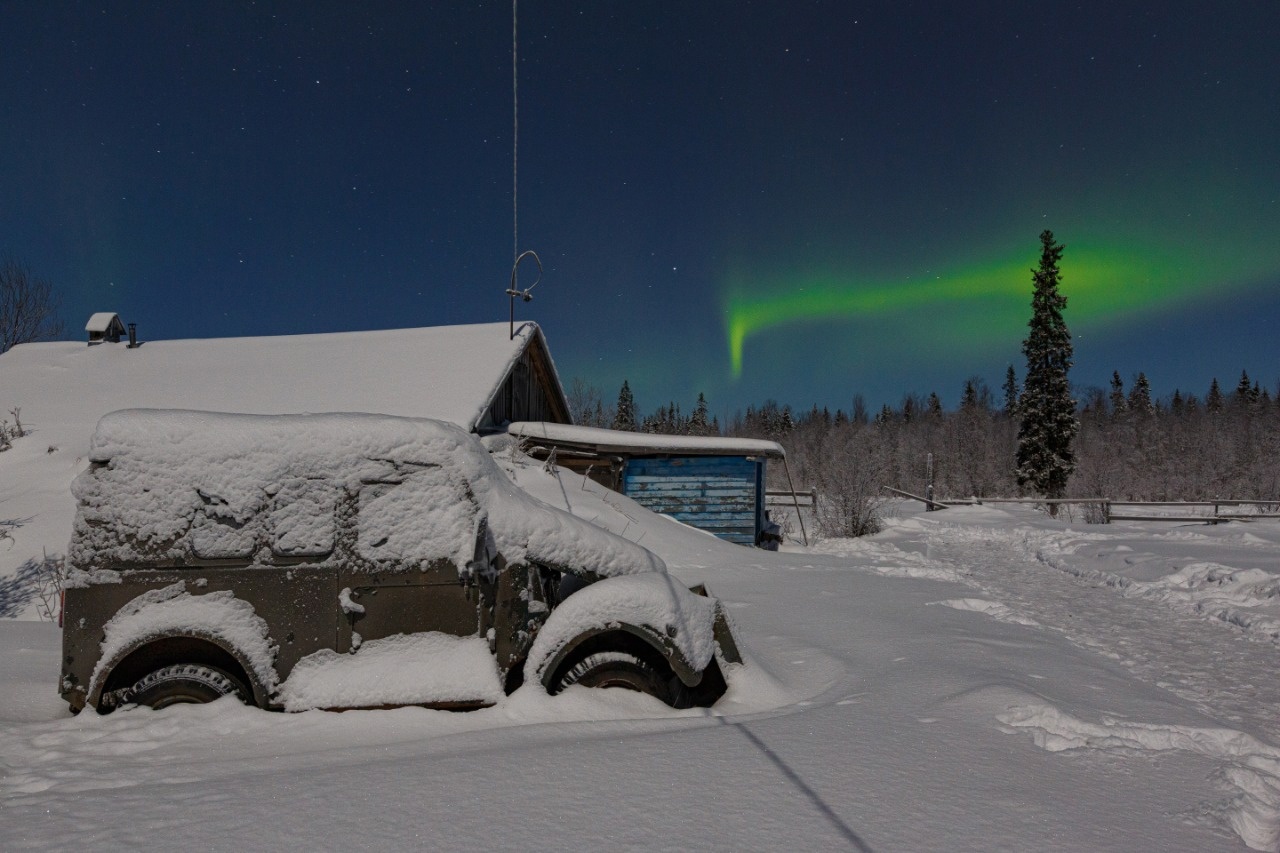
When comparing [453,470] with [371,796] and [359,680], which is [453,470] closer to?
[359,680]

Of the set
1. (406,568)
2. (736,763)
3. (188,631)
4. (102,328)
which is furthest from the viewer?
(102,328)

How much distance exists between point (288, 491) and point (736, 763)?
117 inches

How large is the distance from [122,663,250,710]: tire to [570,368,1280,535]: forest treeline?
20.0 metres

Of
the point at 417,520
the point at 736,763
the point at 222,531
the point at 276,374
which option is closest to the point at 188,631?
the point at 222,531

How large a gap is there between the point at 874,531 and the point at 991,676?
18.2m

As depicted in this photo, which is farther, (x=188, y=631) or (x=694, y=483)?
(x=694, y=483)

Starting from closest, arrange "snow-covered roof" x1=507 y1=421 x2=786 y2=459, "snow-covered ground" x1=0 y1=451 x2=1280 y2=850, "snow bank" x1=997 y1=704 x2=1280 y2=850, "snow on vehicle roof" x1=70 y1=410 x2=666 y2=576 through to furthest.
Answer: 1. "snow-covered ground" x1=0 y1=451 x2=1280 y2=850
2. "snow bank" x1=997 y1=704 x2=1280 y2=850
3. "snow on vehicle roof" x1=70 y1=410 x2=666 y2=576
4. "snow-covered roof" x1=507 y1=421 x2=786 y2=459

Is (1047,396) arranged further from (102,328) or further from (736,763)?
(102,328)

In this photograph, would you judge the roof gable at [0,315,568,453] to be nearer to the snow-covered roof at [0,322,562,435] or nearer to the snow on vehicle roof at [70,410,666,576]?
the snow-covered roof at [0,322,562,435]

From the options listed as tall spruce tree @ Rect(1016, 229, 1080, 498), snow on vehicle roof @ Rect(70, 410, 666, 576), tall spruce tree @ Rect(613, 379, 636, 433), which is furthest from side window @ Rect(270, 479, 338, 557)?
tall spruce tree @ Rect(613, 379, 636, 433)

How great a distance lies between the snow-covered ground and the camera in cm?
243

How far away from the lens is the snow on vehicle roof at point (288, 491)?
3.75m

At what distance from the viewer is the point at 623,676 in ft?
13.3

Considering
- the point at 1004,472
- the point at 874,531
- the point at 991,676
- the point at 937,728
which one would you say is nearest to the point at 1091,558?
the point at 874,531
